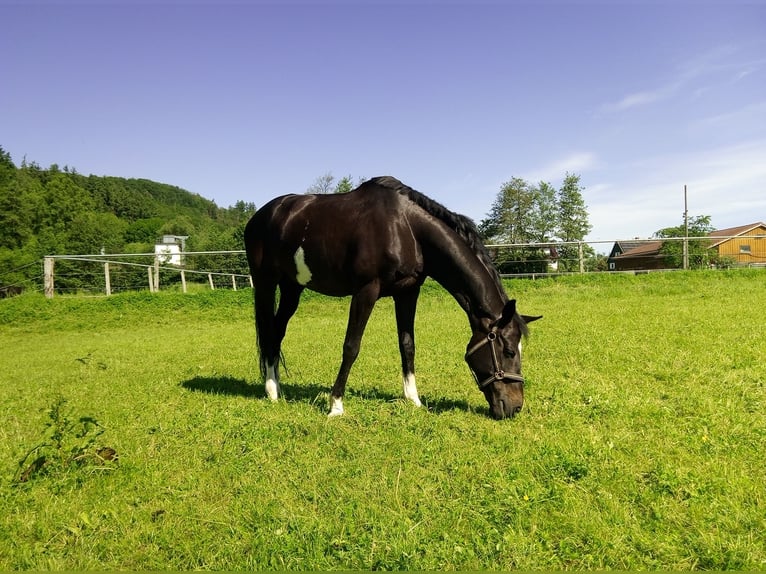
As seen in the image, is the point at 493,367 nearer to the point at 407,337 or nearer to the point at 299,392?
the point at 407,337

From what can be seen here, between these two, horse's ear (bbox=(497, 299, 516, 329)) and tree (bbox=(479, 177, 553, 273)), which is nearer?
horse's ear (bbox=(497, 299, 516, 329))

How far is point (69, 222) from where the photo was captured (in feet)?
227

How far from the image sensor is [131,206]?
4926 inches

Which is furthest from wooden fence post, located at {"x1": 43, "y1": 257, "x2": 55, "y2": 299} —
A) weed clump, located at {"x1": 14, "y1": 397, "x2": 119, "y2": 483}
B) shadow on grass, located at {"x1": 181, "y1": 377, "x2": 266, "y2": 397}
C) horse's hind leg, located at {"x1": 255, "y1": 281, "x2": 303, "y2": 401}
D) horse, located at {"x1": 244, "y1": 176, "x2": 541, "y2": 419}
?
weed clump, located at {"x1": 14, "y1": 397, "x2": 119, "y2": 483}

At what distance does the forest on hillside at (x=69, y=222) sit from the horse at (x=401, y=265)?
562 inches

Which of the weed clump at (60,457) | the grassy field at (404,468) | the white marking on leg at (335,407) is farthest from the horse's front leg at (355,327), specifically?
the weed clump at (60,457)

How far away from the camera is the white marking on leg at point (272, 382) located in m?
5.25

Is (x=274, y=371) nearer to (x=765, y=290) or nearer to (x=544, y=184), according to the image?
(x=765, y=290)

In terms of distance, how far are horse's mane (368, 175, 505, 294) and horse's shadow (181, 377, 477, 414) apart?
4.52 ft

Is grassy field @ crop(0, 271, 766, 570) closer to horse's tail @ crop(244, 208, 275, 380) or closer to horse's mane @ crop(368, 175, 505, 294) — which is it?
horse's tail @ crop(244, 208, 275, 380)

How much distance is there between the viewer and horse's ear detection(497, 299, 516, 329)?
13.3 feet

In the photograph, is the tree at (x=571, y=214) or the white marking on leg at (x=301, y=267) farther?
the tree at (x=571, y=214)

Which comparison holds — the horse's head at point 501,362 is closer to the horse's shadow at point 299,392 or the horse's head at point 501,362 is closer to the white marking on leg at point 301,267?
the horse's shadow at point 299,392

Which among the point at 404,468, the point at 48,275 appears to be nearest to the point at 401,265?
the point at 404,468
